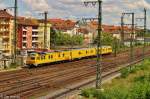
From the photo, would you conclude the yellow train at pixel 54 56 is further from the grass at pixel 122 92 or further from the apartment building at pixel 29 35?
the apartment building at pixel 29 35

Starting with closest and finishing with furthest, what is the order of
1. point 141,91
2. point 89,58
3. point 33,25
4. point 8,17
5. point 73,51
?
point 141,91 < point 73,51 < point 89,58 < point 8,17 < point 33,25

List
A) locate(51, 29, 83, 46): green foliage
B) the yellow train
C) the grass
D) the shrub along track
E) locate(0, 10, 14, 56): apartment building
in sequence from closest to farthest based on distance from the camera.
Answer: the grass, the shrub along track, the yellow train, locate(0, 10, 14, 56): apartment building, locate(51, 29, 83, 46): green foliage

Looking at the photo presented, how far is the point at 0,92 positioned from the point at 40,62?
84.0 feet

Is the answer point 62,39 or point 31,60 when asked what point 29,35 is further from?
point 31,60

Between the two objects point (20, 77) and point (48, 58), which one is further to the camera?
point (48, 58)

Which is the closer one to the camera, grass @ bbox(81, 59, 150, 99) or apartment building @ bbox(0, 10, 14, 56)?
grass @ bbox(81, 59, 150, 99)

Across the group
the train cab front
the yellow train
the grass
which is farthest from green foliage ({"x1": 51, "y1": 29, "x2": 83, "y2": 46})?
the grass

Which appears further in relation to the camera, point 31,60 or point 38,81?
point 31,60

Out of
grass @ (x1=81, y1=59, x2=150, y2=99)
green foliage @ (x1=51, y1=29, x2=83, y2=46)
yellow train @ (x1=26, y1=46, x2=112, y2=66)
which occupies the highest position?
green foliage @ (x1=51, y1=29, x2=83, y2=46)

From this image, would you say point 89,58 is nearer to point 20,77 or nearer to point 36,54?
point 36,54

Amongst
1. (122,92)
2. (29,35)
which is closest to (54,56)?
(122,92)

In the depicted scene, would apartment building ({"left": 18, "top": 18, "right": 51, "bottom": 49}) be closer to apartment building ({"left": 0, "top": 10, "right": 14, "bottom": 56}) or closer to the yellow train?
apartment building ({"left": 0, "top": 10, "right": 14, "bottom": 56})

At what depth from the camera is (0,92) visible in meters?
37.1

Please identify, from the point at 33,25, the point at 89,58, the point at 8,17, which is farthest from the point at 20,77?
the point at 33,25
